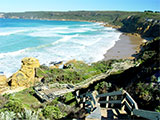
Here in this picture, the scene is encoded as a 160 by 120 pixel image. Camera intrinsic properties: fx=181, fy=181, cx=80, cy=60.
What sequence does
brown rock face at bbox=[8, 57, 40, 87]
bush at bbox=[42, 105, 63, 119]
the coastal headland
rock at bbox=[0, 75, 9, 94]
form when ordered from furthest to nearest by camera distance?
brown rock face at bbox=[8, 57, 40, 87] < rock at bbox=[0, 75, 9, 94] < bush at bbox=[42, 105, 63, 119] < the coastal headland

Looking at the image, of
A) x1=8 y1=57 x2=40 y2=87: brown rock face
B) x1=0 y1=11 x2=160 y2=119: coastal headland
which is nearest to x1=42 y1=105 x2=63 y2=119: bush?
x1=0 y1=11 x2=160 y2=119: coastal headland

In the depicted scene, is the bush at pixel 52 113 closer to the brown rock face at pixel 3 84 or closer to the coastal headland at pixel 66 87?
the coastal headland at pixel 66 87

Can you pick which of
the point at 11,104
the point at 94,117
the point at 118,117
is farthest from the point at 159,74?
the point at 11,104

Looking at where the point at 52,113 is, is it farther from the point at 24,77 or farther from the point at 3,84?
the point at 3,84

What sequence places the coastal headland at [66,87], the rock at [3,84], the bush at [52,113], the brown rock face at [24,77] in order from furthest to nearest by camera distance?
1. the brown rock face at [24,77]
2. the rock at [3,84]
3. the bush at [52,113]
4. the coastal headland at [66,87]

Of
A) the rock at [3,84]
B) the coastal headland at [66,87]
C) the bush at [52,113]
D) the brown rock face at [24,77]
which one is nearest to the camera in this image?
the coastal headland at [66,87]

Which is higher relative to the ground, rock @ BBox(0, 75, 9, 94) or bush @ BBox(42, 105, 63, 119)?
rock @ BBox(0, 75, 9, 94)

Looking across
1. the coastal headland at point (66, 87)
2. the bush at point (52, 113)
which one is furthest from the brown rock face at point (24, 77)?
the bush at point (52, 113)

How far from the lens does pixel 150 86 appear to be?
19.3 ft

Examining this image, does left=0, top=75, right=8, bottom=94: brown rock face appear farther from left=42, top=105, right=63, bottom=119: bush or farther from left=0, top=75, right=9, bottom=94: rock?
left=42, top=105, right=63, bottom=119: bush

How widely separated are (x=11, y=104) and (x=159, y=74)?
5.87 m

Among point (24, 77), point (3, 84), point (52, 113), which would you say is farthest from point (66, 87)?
point (52, 113)

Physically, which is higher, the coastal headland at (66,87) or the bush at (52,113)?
the coastal headland at (66,87)

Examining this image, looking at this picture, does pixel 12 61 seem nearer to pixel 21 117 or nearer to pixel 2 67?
pixel 2 67
